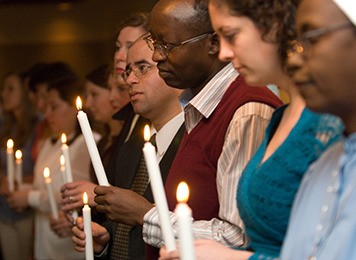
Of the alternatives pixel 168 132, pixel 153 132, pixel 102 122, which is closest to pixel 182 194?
pixel 168 132

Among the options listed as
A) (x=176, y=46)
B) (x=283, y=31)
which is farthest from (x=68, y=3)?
(x=283, y=31)

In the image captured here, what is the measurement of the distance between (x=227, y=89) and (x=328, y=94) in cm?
101

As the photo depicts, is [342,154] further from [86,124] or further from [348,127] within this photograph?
[86,124]

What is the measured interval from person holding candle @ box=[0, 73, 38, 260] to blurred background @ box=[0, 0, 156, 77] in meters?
4.52

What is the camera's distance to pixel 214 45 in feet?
9.24

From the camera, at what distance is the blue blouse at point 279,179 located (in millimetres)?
2064

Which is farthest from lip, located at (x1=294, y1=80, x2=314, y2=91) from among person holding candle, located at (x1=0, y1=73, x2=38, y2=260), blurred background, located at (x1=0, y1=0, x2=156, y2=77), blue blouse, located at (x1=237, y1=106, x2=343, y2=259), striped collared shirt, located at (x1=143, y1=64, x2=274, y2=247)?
blurred background, located at (x1=0, y1=0, x2=156, y2=77)

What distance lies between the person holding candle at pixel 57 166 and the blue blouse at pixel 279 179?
10.4 feet

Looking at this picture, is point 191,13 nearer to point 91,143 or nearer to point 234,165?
point 91,143

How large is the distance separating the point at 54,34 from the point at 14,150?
5351mm

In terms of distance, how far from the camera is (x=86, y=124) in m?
2.80

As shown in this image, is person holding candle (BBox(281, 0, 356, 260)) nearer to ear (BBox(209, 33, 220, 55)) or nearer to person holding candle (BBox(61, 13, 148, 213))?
ear (BBox(209, 33, 220, 55))

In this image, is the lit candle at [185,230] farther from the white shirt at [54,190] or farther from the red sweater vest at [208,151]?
the white shirt at [54,190]

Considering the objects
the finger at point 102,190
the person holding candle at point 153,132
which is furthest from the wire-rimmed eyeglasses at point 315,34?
the person holding candle at point 153,132
